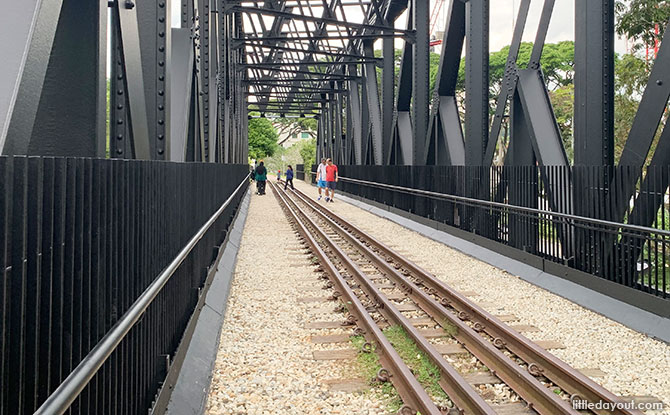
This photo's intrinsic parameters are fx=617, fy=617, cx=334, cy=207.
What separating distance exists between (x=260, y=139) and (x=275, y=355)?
70.7m

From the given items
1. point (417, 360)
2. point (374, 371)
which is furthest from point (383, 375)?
point (417, 360)

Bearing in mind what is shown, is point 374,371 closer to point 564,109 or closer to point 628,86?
point 628,86

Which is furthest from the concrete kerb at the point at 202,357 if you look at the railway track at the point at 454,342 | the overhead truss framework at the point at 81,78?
the overhead truss framework at the point at 81,78

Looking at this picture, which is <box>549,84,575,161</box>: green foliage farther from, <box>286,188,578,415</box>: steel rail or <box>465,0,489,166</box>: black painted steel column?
<box>286,188,578,415</box>: steel rail

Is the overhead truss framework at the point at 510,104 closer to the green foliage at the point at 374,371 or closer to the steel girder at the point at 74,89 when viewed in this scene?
the green foliage at the point at 374,371

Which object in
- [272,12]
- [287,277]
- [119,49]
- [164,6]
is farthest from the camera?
[272,12]

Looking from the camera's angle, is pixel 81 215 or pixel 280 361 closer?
pixel 81 215

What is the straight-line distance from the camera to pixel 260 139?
7506 centimetres

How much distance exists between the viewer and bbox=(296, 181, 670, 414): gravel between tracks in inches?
188

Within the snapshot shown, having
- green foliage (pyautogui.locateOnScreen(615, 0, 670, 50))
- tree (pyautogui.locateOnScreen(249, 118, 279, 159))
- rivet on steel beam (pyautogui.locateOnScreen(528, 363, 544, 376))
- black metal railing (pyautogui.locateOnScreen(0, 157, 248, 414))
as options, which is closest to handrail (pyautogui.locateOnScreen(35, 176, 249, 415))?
black metal railing (pyautogui.locateOnScreen(0, 157, 248, 414))

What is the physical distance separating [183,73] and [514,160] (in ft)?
22.6

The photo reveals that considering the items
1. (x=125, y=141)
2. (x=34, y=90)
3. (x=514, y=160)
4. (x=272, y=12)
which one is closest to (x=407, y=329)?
(x=125, y=141)

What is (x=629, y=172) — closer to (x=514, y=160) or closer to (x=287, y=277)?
(x=514, y=160)

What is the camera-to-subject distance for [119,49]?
12.3 feet
